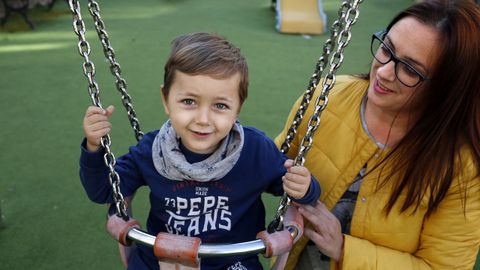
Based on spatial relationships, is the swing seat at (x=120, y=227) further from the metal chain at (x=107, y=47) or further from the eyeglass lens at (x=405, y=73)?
the eyeglass lens at (x=405, y=73)

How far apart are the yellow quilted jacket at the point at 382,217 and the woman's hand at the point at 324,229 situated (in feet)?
0.09

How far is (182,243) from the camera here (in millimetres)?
1014

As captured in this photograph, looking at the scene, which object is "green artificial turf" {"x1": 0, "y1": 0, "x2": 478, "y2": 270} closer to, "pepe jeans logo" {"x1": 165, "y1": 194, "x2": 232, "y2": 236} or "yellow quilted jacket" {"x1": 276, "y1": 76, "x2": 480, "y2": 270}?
"pepe jeans logo" {"x1": 165, "y1": 194, "x2": 232, "y2": 236}

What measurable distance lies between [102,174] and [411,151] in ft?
2.74

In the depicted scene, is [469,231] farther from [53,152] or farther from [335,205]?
[53,152]

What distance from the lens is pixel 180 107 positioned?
110 cm

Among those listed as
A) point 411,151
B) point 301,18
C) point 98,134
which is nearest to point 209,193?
point 98,134

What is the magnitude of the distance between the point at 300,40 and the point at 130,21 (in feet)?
7.39

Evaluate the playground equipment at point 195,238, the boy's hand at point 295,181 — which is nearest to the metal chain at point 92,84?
the playground equipment at point 195,238

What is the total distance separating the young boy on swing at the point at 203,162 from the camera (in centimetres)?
110

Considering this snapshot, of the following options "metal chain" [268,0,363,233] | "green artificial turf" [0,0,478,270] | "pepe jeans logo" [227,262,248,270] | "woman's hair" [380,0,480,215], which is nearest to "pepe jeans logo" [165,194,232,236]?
"pepe jeans logo" [227,262,248,270]

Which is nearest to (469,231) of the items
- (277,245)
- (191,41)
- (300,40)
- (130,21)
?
(277,245)

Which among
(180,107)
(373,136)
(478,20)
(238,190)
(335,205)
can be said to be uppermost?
(478,20)

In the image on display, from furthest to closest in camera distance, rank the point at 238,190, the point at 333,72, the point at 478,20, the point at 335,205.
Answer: the point at 335,205, the point at 238,190, the point at 478,20, the point at 333,72
